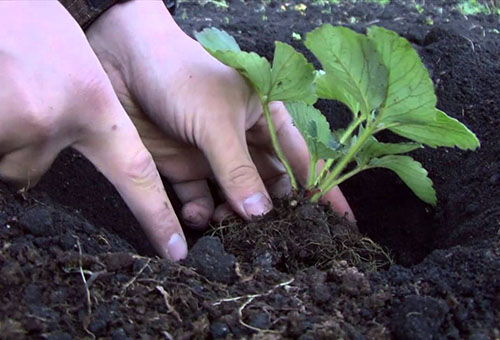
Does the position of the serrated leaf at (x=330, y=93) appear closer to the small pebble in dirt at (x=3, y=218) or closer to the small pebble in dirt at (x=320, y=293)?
the small pebble in dirt at (x=320, y=293)

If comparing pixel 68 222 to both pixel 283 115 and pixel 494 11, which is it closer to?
pixel 283 115

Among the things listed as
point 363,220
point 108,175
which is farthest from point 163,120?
point 363,220

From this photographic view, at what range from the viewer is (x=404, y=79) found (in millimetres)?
1122

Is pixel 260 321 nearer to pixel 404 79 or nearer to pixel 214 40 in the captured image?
pixel 404 79

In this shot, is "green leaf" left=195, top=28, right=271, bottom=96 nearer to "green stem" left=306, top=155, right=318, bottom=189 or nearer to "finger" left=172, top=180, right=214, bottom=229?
"green stem" left=306, top=155, right=318, bottom=189

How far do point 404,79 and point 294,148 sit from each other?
55 centimetres

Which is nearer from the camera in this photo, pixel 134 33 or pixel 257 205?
pixel 257 205

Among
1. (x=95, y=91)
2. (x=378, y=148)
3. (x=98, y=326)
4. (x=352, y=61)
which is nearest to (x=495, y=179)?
(x=378, y=148)

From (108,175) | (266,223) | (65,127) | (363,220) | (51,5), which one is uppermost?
(51,5)

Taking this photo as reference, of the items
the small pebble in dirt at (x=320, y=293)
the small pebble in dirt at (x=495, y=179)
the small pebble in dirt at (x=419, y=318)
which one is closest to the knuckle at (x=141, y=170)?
the small pebble in dirt at (x=320, y=293)

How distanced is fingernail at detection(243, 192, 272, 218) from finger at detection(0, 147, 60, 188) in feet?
1.37

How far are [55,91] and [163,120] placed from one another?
0.39 meters

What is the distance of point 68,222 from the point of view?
1.11m

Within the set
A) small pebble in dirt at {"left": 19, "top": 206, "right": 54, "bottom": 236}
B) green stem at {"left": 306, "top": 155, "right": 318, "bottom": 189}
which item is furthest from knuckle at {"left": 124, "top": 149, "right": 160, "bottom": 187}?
green stem at {"left": 306, "top": 155, "right": 318, "bottom": 189}
